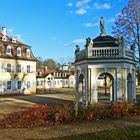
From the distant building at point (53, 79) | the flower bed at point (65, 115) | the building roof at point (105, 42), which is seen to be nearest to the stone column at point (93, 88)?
the building roof at point (105, 42)

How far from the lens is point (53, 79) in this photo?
8056cm

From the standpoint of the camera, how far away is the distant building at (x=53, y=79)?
7538 centimetres

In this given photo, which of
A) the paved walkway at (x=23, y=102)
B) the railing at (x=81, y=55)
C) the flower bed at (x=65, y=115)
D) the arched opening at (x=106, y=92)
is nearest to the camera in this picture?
the flower bed at (x=65, y=115)

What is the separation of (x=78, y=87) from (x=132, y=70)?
184 inches

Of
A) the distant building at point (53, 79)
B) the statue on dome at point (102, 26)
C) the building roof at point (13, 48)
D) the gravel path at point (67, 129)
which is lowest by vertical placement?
the gravel path at point (67, 129)

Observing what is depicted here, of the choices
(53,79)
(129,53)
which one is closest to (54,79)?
(53,79)

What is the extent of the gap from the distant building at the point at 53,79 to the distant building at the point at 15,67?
20793 mm

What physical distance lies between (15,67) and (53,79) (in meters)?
31.7

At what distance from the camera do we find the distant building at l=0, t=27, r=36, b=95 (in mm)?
47412

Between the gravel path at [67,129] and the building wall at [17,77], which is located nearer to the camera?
the gravel path at [67,129]

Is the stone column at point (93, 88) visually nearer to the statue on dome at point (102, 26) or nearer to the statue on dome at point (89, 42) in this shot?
the statue on dome at point (89, 42)

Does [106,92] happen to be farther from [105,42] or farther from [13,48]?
[105,42]

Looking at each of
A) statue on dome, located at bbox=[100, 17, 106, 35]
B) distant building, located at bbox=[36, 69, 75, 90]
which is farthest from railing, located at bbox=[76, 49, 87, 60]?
distant building, located at bbox=[36, 69, 75, 90]

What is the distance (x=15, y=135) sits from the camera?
1138cm
